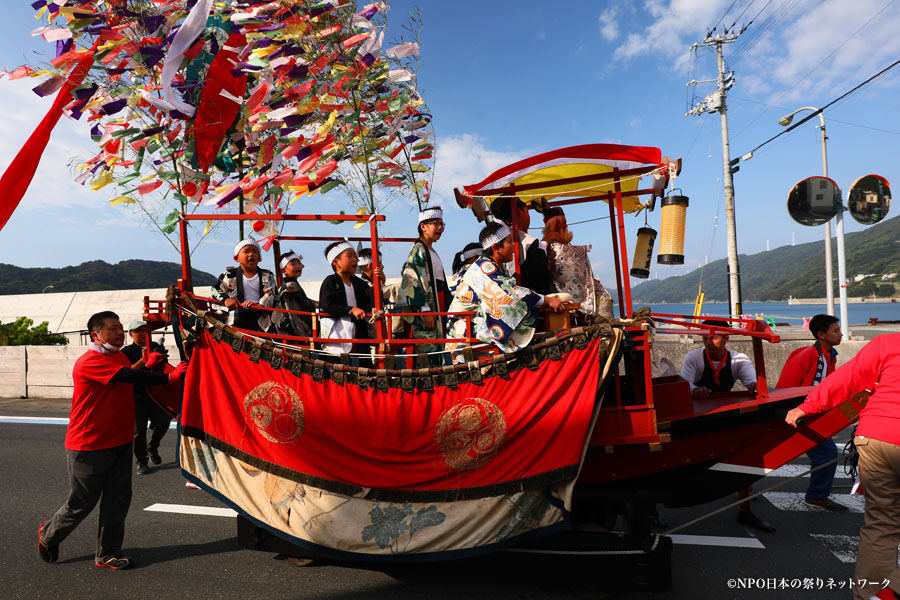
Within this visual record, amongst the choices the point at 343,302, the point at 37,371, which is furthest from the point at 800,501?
the point at 37,371

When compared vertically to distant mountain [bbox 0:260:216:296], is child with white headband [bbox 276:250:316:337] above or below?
below

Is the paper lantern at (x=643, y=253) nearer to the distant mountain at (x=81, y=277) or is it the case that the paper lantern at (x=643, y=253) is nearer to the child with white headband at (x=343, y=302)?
the child with white headband at (x=343, y=302)

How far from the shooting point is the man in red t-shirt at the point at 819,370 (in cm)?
449

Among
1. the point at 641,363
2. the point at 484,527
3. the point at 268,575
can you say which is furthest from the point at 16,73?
the point at 641,363

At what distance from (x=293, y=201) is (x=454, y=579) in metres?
3.40

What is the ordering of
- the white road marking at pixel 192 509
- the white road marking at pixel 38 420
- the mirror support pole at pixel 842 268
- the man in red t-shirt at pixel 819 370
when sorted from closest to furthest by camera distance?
Result: the man in red t-shirt at pixel 819 370 < the white road marking at pixel 192 509 < the white road marking at pixel 38 420 < the mirror support pole at pixel 842 268

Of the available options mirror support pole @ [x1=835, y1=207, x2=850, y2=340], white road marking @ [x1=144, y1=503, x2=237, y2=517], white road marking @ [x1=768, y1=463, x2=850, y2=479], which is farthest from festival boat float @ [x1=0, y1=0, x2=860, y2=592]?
mirror support pole @ [x1=835, y1=207, x2=850, y2=340]

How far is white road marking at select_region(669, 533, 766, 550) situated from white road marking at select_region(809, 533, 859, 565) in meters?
0.46

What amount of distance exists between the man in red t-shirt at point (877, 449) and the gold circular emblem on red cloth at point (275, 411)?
3.17m

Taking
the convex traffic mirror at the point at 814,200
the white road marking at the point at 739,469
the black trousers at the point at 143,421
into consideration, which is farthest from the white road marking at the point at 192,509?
the convex traffic mirror at the point at 814,200

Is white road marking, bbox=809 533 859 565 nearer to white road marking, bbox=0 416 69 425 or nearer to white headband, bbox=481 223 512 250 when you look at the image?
white headband, bbox=481 223 512 250

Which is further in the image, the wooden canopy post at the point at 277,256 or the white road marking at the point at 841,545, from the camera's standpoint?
the wooden canopy post at the point at 277,256

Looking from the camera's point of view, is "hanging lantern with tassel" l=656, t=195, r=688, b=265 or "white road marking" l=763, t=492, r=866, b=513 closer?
"hanging lantern with tassel" l=656, t=195, r=688, b=265

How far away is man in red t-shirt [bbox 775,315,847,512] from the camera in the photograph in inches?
177
